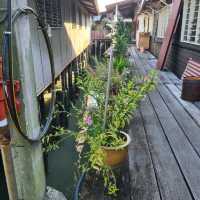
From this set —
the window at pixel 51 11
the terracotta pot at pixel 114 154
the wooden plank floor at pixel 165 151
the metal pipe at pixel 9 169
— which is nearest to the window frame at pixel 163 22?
the window at pixel 51 11

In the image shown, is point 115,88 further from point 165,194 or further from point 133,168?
point 165,194

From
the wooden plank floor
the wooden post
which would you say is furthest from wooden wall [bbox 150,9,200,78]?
the wooden post

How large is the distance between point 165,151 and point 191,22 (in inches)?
172

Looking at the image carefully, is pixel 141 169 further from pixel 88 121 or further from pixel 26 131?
pixel 26 131

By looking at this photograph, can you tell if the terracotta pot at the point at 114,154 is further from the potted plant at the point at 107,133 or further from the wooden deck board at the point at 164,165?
the wooden deck board at the point at 164,165

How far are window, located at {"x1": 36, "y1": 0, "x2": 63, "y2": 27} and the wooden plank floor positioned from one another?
264 centimetres

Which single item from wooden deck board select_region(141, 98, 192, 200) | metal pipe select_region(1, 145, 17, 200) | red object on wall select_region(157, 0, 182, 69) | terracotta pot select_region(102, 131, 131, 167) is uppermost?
red object on wall select_region(157, 0, 182, 69)

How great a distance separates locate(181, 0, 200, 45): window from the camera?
5.26 m

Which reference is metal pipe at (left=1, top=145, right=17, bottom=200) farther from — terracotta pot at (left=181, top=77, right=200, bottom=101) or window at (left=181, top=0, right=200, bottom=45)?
window at (left=181, top=0, right=200, bottom=45)

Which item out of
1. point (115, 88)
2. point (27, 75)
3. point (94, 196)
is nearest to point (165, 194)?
point (94, 196)

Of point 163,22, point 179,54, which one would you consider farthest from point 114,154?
point 163,22

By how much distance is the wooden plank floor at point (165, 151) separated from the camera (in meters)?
1.95

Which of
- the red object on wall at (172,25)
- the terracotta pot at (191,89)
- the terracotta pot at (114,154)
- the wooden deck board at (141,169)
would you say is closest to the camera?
the wooden deck board at (141,169)

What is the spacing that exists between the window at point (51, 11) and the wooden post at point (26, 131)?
3.04 m
